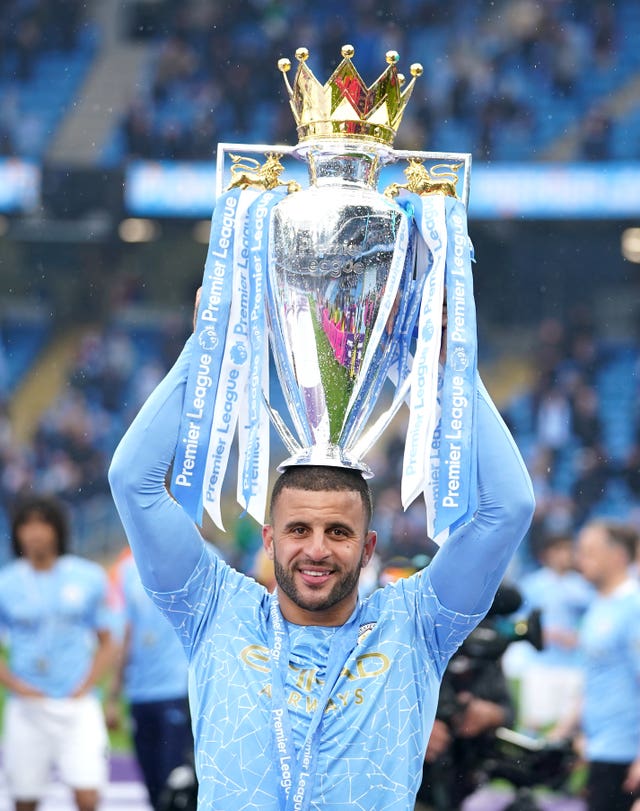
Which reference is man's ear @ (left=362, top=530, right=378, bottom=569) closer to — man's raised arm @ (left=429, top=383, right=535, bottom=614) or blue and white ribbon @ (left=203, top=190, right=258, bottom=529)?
man's raised arm @ (left=429, top=383, right=535, bottom=614)

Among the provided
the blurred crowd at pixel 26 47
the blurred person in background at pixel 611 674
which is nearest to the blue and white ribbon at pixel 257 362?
the blurred person in background at pixel 611 674

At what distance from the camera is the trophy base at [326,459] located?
2977 mm

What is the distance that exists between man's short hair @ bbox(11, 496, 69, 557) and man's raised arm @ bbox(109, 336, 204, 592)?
396 cm

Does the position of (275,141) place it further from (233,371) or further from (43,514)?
(233,371)

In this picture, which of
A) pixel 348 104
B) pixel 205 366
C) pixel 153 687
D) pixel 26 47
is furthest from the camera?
pixel 26 47

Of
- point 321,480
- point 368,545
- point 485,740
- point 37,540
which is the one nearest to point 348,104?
point 321,480

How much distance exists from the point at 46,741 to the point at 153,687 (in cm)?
54

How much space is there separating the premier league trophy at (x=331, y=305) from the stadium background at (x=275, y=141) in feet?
41.3

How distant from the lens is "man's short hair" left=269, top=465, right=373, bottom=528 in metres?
2.95

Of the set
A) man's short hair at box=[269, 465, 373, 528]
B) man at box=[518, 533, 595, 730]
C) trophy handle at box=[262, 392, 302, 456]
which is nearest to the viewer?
man's short hair at box=[269, 465, 373, 528]

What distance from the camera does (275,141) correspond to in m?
17.8

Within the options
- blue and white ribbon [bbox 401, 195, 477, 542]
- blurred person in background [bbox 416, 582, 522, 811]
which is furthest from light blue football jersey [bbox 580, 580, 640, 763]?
blue and white ribbon [bbox 401, 195, 477, 542]

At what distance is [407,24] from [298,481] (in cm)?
1680

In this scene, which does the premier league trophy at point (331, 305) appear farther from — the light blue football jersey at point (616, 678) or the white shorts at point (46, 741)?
the white shorts at point (46, 741)
